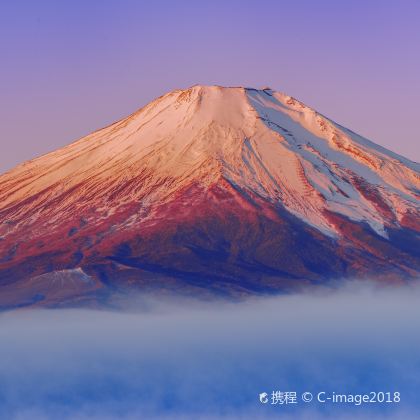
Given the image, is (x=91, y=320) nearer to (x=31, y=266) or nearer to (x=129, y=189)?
(x=31, y=266)

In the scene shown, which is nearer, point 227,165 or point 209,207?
point 209,207

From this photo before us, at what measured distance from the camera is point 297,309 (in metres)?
71.1

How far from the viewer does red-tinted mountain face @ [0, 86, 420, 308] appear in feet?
274

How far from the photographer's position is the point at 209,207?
91.2m

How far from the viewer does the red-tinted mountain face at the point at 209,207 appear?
83500 millimetres

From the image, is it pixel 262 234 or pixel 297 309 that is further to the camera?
pixel 262 234

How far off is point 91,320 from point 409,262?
93.7 feet

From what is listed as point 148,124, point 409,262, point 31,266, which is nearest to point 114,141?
point 148,124

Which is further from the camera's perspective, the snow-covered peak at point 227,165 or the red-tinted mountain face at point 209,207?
the snow-covered peak at point 227,165

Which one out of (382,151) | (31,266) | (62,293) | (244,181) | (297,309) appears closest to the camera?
(297,309)

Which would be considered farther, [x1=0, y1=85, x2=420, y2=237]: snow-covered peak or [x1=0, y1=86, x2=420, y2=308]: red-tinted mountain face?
[x1=0, y1=85, x2=420, y2=237]: snow-covered peak

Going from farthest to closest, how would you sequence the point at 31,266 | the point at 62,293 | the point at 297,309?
the point at 31,266 < the point at 62,293 < the point at 297,309

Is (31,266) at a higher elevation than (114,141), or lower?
lower

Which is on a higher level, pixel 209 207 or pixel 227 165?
pixel 227 165
